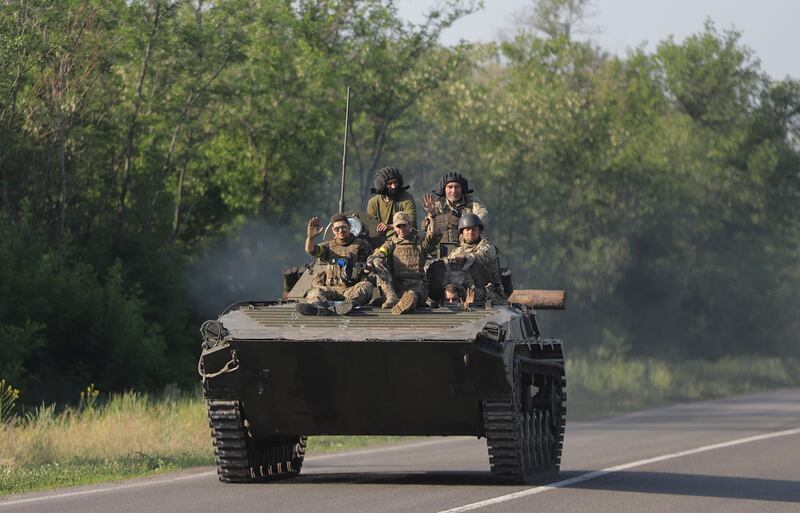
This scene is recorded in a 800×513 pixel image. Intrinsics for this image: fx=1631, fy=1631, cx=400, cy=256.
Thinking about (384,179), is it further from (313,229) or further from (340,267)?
(313,229)

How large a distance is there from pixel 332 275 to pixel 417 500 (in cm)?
313

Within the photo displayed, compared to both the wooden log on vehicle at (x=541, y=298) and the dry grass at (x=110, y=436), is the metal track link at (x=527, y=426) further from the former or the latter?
the dry grass at (x=110, y=436)

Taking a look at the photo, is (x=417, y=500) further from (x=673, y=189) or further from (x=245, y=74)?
(x=673, y=189)

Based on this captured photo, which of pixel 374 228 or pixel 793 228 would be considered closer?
pixel 374 228

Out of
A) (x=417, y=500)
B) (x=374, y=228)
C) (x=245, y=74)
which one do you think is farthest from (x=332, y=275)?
(x=245, y=74)

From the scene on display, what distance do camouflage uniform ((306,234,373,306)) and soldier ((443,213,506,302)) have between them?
87cm

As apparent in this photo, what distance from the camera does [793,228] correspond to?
67.1 m

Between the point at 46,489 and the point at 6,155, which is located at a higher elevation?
the point at 6,155

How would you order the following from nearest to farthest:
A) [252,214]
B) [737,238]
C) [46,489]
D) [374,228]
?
[46,489], [374,228], [252,214], [737,238]

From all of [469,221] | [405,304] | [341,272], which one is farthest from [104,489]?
[469,221]

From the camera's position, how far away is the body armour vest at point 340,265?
15.3m

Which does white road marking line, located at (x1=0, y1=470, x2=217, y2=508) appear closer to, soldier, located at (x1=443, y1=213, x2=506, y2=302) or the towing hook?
the towing hook

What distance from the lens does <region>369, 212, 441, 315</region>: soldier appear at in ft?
49.7

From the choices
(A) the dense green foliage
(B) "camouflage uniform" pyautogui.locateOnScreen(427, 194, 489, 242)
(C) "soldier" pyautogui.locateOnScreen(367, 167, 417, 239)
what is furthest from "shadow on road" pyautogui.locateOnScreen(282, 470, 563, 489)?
(A) the dense green foliage
